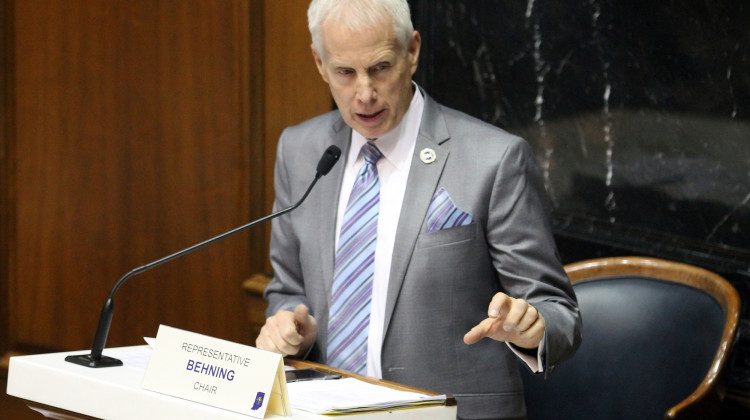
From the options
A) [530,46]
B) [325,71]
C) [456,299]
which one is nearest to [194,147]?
[530,46]

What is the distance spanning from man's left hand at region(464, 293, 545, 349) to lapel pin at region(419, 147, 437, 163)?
0.45 m

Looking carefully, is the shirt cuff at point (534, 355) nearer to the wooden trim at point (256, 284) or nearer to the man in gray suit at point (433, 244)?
the man in gray suit at point (433, 244)

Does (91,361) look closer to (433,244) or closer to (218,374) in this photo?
(218,374)

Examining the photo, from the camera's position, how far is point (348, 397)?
153cm

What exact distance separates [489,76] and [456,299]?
117cm

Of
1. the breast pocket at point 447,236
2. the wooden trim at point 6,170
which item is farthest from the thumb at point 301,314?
the wooden trim at point 6,170

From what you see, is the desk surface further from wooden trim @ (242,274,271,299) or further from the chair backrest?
wooden trim @ (242,274,271,299)

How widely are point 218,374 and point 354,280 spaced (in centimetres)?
60

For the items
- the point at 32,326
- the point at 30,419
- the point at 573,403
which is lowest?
the point at 30,419

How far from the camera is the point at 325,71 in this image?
6.95 ft

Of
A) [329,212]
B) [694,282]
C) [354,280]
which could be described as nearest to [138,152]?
[329,212]

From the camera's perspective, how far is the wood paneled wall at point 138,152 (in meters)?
3.30

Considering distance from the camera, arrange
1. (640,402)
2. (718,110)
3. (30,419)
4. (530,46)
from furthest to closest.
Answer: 1. (30,419)
2. (530,46)
3. (718,110)
4. (640,402)

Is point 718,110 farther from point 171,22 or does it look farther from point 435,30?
point 171,22
